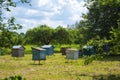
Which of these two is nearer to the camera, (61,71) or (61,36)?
(61,71)

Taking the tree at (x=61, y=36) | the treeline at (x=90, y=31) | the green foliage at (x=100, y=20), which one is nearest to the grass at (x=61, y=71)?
the treeline at (x=90, y=31)

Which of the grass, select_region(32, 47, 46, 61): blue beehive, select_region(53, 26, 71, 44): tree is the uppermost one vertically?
select_region(53, 26, 71, 44): tree

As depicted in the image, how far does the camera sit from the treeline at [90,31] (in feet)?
35.6

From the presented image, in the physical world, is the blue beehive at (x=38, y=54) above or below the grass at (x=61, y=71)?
above

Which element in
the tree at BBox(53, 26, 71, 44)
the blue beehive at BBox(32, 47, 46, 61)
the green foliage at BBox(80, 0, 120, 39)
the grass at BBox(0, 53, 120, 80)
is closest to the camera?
the grass at BBox(0, 53, 120, 80)

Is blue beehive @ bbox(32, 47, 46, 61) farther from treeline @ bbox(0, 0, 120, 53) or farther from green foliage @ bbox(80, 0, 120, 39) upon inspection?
green foliage @ bbox(80, 0, 120, 39)

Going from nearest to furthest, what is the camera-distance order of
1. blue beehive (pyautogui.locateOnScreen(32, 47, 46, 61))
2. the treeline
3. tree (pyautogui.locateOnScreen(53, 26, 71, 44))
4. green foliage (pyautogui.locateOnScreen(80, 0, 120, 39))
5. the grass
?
the treeline
the grass
blue beehive (pyautogui.locateOnScreen(32, 47, 46, 61))
green foliage (pyautogui.locateOnScreen(80, 0, 120, 39))
tree (pyautogui.locateOnScreen(53, 26, 71, 44))

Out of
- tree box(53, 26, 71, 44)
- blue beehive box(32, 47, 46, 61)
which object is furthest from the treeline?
blue beehive box(32, 47, 46, 61)

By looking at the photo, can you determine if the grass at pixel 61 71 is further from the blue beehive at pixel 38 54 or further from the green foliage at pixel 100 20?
the green foliage at pixel 100 20

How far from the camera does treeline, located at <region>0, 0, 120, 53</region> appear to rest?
35.6 feet

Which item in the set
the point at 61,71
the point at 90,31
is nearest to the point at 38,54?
the point at 61,71

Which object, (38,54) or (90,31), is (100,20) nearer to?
(90,31)

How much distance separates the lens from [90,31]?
1951 inches

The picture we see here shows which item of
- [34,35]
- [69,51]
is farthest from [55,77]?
[34,35]
